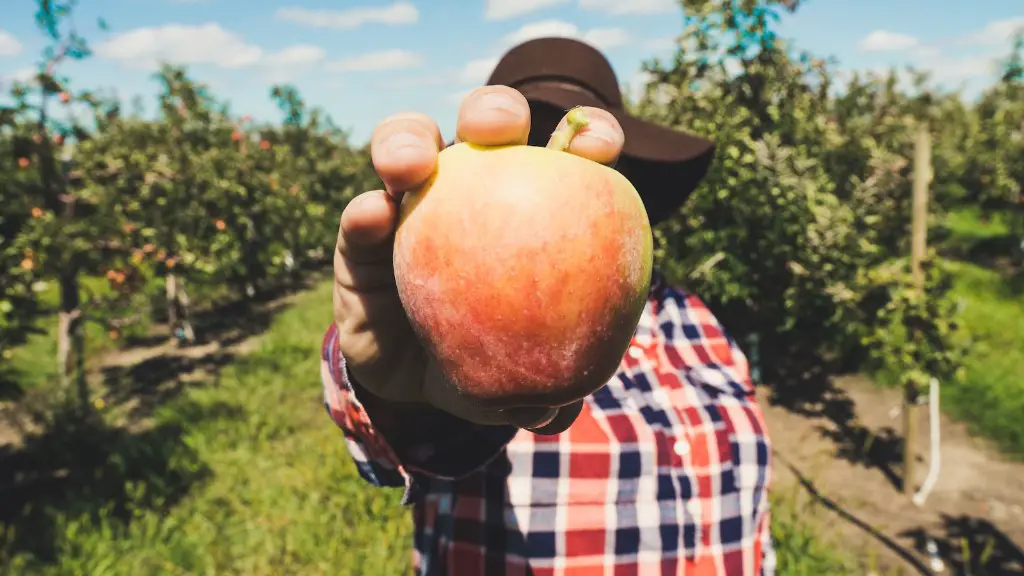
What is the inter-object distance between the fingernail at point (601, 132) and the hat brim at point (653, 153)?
70cm

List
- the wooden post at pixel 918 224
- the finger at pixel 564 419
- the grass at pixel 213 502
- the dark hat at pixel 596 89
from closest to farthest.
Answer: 1. the finger at pixel 564 419
2. the dark hat at pixel 596 89
3. the grass at pixel 213 502
4. the wooden post at pixel 918 224

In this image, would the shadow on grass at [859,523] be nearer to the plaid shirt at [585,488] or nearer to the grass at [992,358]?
the grass at [992,358]

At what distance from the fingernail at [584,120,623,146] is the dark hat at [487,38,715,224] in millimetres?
839

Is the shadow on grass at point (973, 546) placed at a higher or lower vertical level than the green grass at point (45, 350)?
higher

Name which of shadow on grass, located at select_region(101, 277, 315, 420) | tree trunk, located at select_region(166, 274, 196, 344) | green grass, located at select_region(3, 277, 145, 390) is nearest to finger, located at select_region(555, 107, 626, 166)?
shadow on grass, located at select_region(101, 277, 315, 420)

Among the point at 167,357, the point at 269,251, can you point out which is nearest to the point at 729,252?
the point at 167,357

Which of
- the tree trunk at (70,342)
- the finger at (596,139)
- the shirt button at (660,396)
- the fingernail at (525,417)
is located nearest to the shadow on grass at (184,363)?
the tree trunk at (70,342)

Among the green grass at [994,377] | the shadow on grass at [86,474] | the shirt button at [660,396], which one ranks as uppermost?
the shirt button at [660,396]

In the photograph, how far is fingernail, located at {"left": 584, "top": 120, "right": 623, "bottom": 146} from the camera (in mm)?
885

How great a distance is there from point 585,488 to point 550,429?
428 millimetres

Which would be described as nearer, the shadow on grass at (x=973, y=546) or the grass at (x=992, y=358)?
the shadow on grass at (x=973, y=546)

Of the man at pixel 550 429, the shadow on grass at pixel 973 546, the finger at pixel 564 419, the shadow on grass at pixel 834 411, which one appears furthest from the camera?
the shadow on grass at pixel 834 411

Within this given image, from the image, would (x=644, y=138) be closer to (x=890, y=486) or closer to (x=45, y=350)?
(x=890, y=486)

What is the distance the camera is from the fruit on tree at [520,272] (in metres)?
0.82
